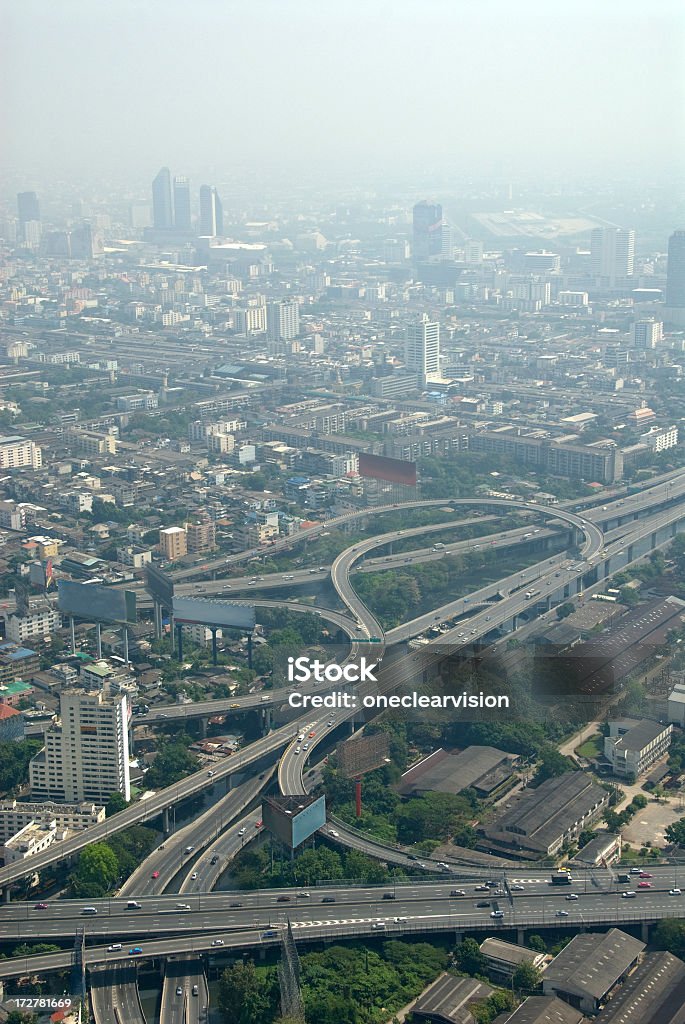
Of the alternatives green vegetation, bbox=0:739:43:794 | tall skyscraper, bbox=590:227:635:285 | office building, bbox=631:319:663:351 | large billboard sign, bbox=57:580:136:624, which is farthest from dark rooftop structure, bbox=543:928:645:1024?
tall skyscraper, bbox=590:227:635:285

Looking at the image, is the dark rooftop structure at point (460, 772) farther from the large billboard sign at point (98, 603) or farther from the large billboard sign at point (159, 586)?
the large billboard sign at point (159, 586)

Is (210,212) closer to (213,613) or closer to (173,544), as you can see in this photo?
(173,544)

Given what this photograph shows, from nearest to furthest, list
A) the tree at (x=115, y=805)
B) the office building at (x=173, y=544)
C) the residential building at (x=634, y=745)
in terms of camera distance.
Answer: the tree at (x=115, y=805)
the residential building at (x=634, y=745)
the office building at (x=173, y=544)

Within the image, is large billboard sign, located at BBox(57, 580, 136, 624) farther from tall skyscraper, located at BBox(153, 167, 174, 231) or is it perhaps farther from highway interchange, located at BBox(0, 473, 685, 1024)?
tall skyscraper, located at BBox(153, 167, 174, 231)

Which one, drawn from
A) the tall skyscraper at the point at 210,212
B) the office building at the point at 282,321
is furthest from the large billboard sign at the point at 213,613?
the tall skyscraper at the point at 210,212

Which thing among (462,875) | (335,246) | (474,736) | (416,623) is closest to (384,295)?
(335,246)

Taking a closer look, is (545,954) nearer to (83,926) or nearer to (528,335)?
(83,926)
